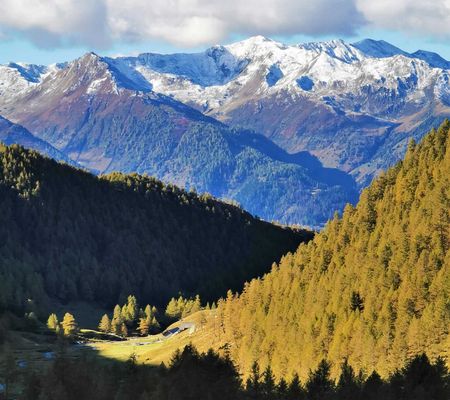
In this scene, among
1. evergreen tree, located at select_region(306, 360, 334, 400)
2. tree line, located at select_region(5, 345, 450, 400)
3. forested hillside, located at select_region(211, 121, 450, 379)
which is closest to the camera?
tree line, located at select_region(5, 345, 450, 400)

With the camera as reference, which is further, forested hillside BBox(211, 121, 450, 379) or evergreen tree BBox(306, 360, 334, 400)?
forested hillside BBox(211, 121, 450, 379)

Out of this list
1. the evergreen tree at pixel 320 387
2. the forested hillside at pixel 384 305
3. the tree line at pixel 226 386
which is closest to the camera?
the tree line at pixel 226 386

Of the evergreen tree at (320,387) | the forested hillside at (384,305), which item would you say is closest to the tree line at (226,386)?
the evergreen tree at (320,387)

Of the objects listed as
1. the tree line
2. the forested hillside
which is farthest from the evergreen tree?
the forested hillside

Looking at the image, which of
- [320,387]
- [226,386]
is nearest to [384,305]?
[320,387]

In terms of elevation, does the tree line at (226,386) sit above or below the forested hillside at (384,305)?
below

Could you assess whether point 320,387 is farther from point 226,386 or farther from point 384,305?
point 384,305

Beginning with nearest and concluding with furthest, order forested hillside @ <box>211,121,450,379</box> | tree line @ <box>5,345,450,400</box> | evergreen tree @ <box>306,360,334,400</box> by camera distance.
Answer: tree line @ <box>5,345,450,400</box>
evergreen tree @ <box>306,360,334,400</box>
forested hillside @ <box>211,121,450,379</box>

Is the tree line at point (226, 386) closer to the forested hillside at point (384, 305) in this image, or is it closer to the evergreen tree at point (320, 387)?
the evergreen tree at point (320, 387)

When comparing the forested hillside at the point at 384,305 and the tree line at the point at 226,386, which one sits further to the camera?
the forested hillside at the point at 384,305

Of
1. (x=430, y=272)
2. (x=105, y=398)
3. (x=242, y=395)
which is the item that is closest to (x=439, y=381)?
(x=242, y=395)

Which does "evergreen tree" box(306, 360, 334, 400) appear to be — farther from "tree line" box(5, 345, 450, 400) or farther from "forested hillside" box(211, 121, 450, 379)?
"forested hillside" box(211, 121, 450, 379)

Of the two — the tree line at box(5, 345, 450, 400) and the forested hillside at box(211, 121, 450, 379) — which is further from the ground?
the forested hillside at box(211, 121, 450, 379)

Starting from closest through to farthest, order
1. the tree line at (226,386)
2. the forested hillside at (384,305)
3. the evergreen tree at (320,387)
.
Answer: the tree line at (226,386) < the evergreen tree at (320,387) < the forested hillside at (384,305)
